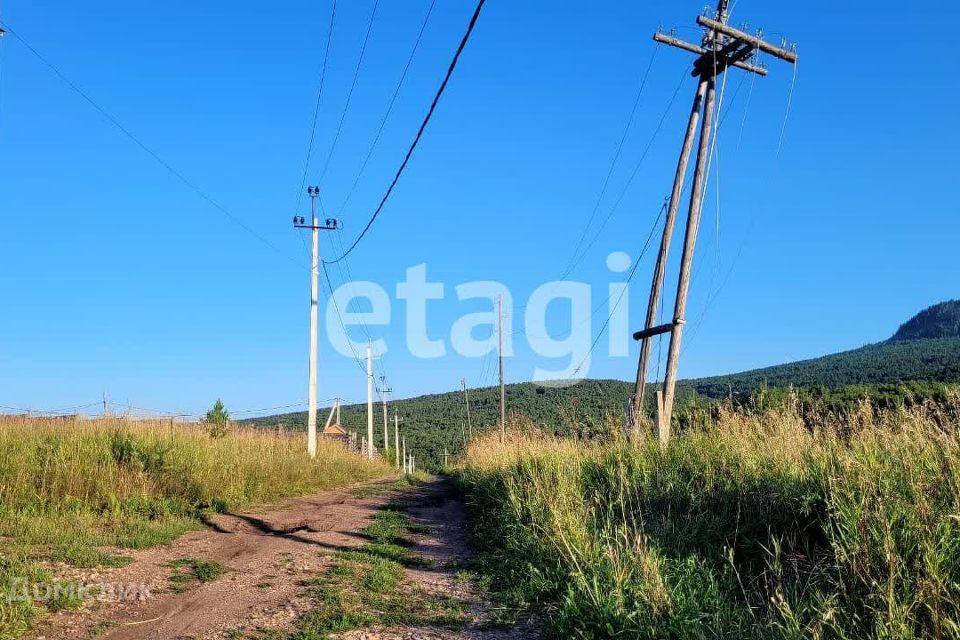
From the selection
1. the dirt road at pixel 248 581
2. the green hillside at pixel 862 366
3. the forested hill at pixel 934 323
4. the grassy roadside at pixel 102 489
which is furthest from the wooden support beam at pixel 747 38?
the forested hill at pixel 934 323

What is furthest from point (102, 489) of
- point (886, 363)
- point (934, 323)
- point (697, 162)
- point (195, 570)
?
point (934, 323)

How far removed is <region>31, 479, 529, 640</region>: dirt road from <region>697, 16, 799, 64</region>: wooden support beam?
29.2ft

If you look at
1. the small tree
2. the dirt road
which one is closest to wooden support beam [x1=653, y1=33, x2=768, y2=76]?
the dirt road

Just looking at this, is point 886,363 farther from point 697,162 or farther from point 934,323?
point 697,162

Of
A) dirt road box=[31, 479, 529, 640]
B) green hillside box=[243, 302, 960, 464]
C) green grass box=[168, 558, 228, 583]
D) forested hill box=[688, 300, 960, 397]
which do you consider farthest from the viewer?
green hillside box=[243, 302, 960, 464]

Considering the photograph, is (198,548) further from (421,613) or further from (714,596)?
(714,596)

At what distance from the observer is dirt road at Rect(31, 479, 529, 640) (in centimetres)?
454

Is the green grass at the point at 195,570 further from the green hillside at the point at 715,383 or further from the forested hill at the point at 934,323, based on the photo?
the forested hill at the point at 934,323

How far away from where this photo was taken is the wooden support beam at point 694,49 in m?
11.4

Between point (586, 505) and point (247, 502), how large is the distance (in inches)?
273

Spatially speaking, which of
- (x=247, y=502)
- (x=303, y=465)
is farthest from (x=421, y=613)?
(x=303, y=465)

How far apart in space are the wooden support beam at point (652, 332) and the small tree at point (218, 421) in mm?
9901

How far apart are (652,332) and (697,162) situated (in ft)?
9.55

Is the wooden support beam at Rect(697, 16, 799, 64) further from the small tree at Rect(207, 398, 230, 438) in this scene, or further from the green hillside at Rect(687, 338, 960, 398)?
the green hillside at Rect(687, 338, 960, 398)
